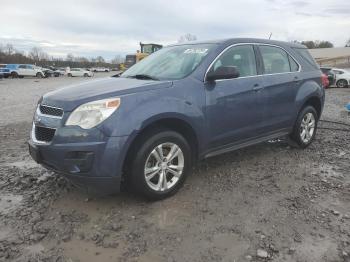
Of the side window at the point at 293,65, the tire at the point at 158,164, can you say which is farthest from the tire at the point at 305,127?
the tire at the point at 158,164

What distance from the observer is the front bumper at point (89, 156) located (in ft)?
12.0

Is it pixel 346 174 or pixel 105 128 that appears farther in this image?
pixel 346 174

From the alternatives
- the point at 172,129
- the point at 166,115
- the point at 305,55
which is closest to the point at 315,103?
the point at 305,55

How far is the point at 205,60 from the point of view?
4652 mm

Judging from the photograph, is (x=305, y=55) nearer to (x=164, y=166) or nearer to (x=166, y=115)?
(x=166, y=115)

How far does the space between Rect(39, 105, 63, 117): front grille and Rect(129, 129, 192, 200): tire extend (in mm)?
850

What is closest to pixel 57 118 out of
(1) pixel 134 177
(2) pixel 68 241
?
(1) pixel 134 177

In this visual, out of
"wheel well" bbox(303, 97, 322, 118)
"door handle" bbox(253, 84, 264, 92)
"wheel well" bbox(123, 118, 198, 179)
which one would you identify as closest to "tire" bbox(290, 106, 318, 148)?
"wheel well" bbox(303, 97, 322, 118)

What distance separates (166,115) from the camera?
13.3 feet

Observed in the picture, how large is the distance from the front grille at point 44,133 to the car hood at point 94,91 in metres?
0.26

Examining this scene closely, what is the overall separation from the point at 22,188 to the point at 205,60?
2.74 m

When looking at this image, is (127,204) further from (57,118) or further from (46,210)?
(57,118)

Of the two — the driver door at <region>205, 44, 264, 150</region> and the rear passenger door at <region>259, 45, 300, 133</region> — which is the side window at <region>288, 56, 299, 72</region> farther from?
the driver door at <region>205, 44, 264, 150</region>

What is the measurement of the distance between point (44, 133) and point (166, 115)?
1.30m
